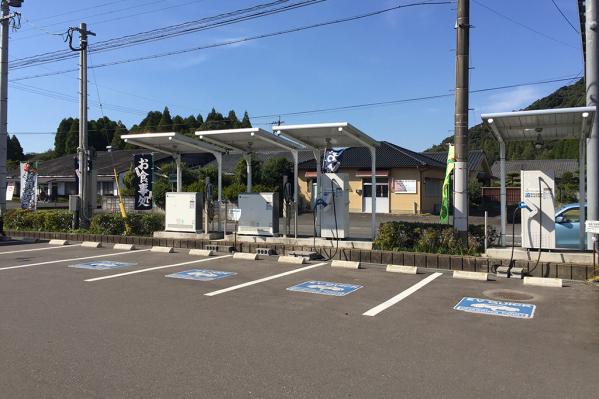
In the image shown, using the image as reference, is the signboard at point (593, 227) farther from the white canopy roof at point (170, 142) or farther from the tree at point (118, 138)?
the tree at point (118, 138)

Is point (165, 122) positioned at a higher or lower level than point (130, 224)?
higher

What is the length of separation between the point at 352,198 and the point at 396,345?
28.3 m

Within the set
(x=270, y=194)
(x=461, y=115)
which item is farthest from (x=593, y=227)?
(x=270, y=194)

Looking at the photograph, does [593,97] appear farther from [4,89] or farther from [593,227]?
[4,89]

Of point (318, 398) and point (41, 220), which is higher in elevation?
point (41, 220)

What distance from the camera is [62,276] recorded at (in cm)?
884

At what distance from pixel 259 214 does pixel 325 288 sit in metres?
5.31

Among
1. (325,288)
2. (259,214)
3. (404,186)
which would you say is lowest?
(325,288)

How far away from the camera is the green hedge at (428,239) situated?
1017 cm

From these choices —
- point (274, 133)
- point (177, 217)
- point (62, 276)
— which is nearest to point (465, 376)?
point (62, 276)

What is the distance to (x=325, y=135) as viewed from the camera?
40.4ft

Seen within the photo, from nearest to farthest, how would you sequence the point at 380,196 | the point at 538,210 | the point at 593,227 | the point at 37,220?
the point at 593,227, the point at 538,210, the point at 37,220, the point at 380,196

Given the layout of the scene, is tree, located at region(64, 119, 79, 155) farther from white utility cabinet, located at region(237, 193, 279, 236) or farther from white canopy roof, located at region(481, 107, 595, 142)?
white canopy roof, located at region(481, 107, 595, 142)

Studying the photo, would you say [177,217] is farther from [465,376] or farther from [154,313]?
[465,376]
